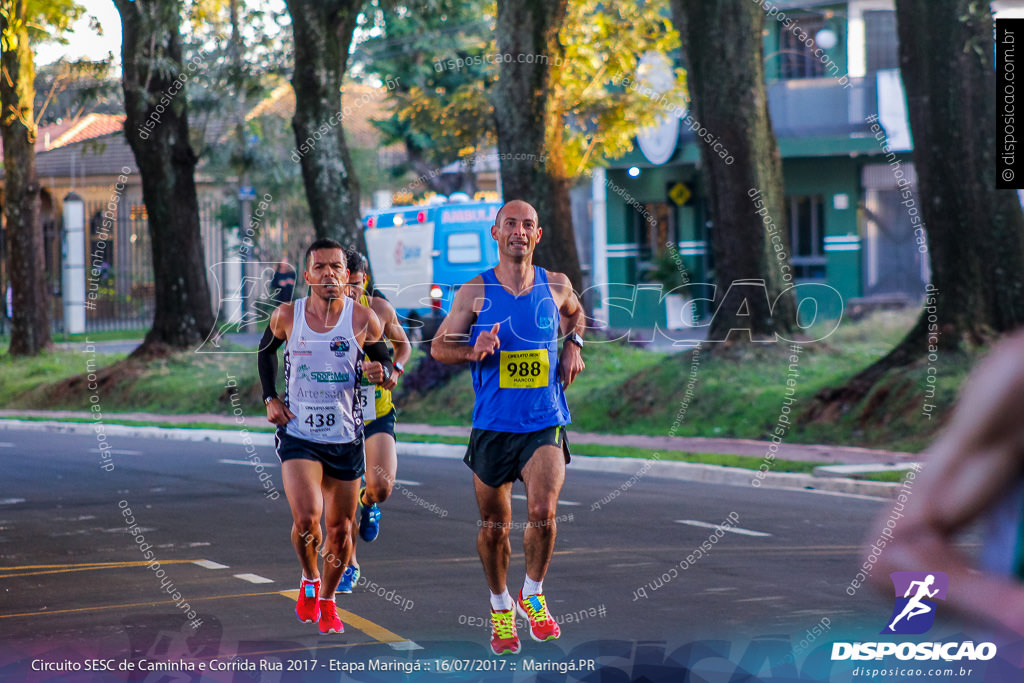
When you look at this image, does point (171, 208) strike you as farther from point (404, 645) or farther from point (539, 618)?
point (539, 618)

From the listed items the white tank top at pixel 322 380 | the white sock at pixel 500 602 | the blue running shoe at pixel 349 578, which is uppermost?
the white tank top at pixel 322 380

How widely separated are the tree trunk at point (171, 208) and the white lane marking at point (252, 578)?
692 inches

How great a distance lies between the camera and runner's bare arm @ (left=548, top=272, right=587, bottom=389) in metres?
6.84

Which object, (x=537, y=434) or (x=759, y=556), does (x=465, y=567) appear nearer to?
(x=759, y=556)

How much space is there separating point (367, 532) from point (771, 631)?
332 centimetres

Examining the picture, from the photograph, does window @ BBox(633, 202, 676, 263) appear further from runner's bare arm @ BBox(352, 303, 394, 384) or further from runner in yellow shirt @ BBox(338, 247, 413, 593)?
runner's bare arm @ BBox(352, 303, 394, 384)

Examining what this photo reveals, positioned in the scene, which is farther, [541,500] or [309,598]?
[309,598]

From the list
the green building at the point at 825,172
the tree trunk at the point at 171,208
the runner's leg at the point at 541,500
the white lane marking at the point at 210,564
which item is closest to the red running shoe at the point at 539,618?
the runner's leg at the point at 541,500

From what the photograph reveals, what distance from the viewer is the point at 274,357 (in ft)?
24.8

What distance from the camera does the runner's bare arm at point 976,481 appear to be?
2.02m

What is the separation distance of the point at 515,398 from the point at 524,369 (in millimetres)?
144

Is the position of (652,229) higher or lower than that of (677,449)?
higher

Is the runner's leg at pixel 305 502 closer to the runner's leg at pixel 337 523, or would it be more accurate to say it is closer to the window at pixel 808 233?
the runner's leg at pixel 337 523

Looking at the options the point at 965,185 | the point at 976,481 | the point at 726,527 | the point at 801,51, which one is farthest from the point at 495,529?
the point at 801,51
